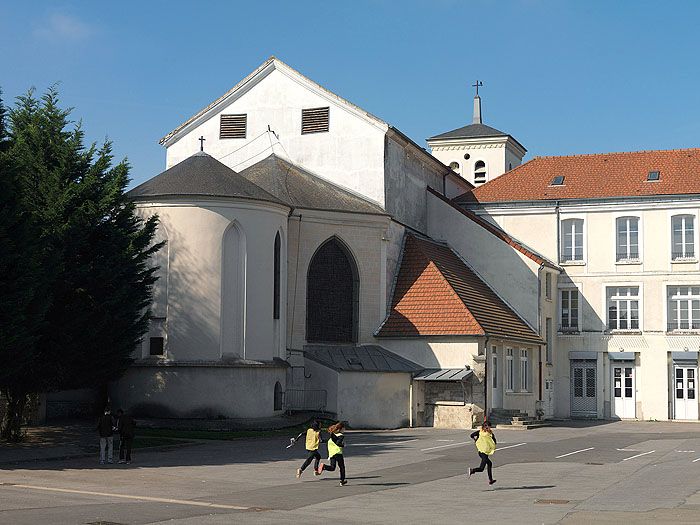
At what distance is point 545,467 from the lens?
27.1m

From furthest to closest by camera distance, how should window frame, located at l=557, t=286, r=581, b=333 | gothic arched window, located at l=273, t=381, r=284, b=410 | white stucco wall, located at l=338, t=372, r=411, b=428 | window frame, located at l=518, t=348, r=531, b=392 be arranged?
window frame, located at l=557, t=286, r=581, b=333 < window frame, located at l=518, t=348, r=531, b=392 < white stucco wall, located at l=338, t=372, r=411, b=428 < gothic arched window, located at l=273, t=381, r=284, b=410

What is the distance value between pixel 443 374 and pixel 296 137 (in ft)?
45.1

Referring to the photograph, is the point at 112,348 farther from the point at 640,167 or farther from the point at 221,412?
the point at 640,167

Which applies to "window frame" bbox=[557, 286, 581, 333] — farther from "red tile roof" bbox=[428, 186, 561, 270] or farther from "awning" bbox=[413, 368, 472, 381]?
"awning" bbox=[413, 368, 472, 381]

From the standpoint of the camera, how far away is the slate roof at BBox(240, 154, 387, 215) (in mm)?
44156

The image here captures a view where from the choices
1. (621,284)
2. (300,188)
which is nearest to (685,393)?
(621,284)

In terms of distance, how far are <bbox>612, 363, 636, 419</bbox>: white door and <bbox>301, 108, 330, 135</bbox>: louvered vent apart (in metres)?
19.3

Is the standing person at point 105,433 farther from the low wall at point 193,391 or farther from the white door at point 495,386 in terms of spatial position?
the white door at point 495,386

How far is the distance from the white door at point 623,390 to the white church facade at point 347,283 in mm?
121

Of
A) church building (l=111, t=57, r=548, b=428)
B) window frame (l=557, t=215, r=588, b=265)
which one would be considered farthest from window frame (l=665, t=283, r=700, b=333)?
church building (l=111, t=57, r=548, b=428)

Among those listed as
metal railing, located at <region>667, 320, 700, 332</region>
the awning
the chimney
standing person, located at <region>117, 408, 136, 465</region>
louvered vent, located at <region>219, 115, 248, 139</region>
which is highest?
the chimney

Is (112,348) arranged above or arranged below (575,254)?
below

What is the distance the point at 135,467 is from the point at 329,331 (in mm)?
18439

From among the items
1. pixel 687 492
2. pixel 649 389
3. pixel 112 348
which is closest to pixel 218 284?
pixel 112 348
